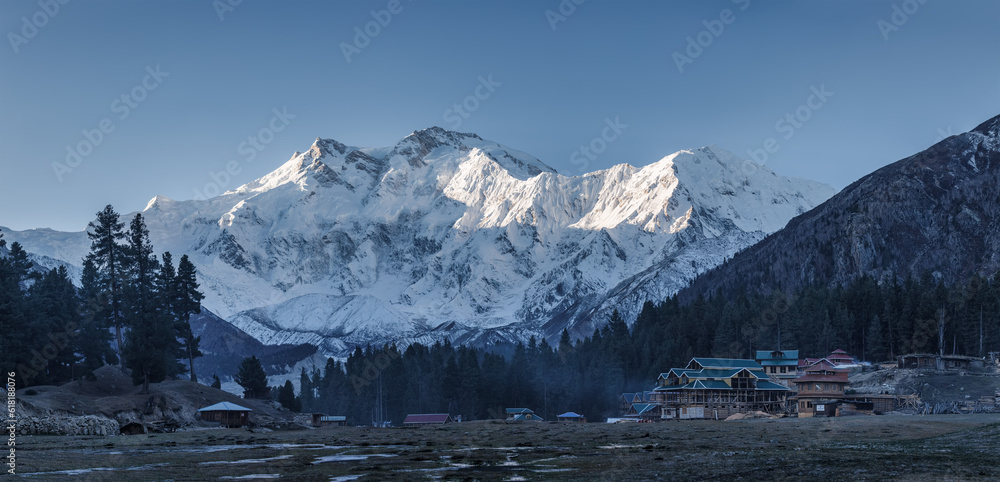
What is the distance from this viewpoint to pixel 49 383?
116 metres

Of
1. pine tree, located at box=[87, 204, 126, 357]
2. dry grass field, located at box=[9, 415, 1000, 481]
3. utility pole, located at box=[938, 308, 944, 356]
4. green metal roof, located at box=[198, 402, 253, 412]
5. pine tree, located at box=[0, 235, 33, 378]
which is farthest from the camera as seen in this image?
utility pole, located at box=[938, 308, 944, 356]

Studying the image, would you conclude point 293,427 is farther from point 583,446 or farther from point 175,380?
point 583,446

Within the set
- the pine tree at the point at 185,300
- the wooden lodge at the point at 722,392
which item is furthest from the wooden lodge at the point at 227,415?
the wooden lodge at the point at 722,392

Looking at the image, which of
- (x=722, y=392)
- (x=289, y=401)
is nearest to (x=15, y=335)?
(x=289, y=401)

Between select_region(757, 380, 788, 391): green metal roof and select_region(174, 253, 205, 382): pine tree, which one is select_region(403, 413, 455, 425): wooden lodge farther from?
select_region(757, 380, 788, 391): green metal roof

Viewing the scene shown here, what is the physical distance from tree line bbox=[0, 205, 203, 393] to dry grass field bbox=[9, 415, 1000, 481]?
39177mm

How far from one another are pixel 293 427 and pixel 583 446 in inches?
2446

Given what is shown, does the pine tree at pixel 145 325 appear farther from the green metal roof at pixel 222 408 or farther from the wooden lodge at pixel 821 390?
the wooden lodge at pixel 821 390

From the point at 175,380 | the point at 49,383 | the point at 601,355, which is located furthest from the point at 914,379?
the point at 49,383

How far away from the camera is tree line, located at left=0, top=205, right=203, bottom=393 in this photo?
360ft

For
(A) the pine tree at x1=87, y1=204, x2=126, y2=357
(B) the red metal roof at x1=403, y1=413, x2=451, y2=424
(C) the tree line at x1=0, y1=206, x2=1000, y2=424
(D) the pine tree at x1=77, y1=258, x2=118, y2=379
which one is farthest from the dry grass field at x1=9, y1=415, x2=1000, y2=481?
(B) the red metal roof at x1=403, y1=413, x2=451, y2=424

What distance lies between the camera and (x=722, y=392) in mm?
146250

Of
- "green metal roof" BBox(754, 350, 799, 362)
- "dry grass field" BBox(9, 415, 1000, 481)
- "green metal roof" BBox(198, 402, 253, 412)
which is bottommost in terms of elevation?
"green metal roof" BBox(198, 402, 253, 412)

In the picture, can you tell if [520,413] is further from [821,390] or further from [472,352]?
[821,390]
